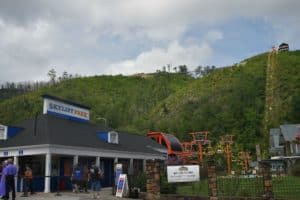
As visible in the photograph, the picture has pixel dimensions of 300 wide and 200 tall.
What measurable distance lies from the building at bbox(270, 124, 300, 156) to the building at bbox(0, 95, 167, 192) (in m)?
21.0

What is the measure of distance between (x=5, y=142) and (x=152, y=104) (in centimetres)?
7952

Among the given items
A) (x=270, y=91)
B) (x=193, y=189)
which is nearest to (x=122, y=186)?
(x=193, y=189)

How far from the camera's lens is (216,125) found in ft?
244

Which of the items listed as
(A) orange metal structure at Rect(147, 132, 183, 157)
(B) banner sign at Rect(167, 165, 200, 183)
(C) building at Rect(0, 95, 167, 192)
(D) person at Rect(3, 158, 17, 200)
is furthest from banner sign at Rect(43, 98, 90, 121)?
(A) orange metal structure at Rect(147, 132, 183, 157)

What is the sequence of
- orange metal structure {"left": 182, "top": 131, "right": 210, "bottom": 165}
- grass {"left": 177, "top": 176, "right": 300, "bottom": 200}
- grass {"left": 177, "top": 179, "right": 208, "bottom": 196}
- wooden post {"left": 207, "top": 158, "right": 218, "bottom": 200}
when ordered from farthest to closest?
1. orange metal structure {"left": 182, "top": 131, "right": 210, "bottom": 165}
2. grass {"left": 177, "top": 179, "right": 208, "bottom": 196}
3. grass {"left": 177, "top": 176, "right": 300, "bottom": 200}
4. wooden post {"left": 207, "top": 158, "right": 218, "bottom": 200}

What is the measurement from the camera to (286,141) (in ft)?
164

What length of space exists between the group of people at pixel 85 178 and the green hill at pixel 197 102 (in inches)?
1679

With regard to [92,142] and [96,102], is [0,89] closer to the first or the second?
[96,102]

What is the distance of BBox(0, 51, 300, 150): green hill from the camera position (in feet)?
241

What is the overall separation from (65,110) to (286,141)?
28017 mm

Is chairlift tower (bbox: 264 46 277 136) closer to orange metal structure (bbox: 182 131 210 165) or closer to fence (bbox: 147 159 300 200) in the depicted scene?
orange metal structure (bbox: 182 131 210 165)

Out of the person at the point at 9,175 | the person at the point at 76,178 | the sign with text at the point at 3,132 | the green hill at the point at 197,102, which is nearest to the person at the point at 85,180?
the person at the point at 76,178

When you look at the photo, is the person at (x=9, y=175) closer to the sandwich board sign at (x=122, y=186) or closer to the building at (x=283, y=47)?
the sandwich board sign at (x=122, y=186)

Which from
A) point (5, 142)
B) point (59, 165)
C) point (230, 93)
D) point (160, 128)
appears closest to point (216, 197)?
point (59, 165)
